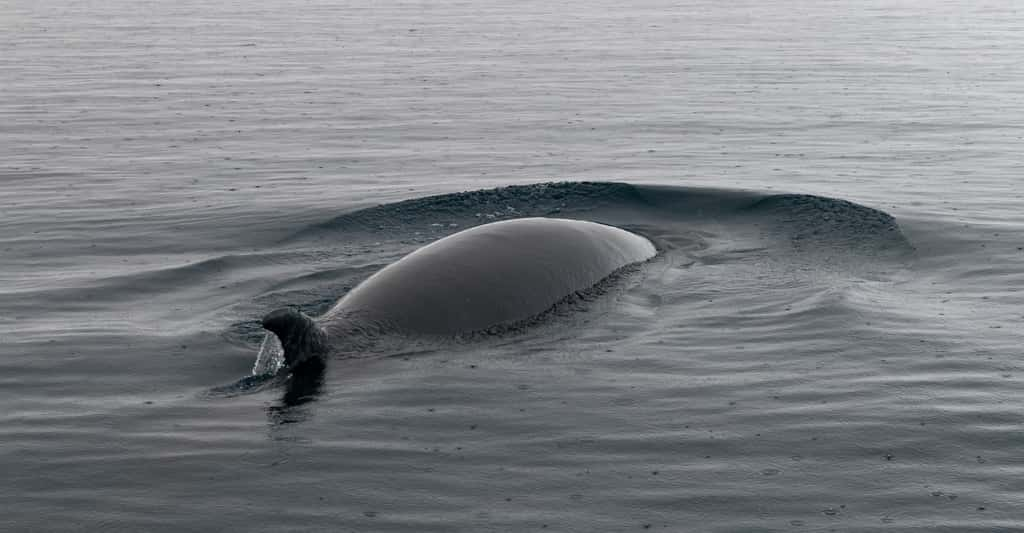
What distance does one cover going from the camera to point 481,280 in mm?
12758

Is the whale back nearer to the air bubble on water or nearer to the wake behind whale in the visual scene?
the wake behind whale

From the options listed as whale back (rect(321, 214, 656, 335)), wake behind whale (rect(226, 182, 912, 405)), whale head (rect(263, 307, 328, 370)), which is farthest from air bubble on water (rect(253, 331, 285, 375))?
whale back (rect(321, 214, 656, 335))

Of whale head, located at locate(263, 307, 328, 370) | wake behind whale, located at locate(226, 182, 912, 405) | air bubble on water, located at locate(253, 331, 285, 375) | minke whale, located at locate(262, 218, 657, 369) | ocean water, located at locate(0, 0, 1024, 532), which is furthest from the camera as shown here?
wake behind whale, located at locate(226, 182, 912, 405)

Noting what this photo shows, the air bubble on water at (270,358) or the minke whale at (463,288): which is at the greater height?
the minke whale at (463,288)

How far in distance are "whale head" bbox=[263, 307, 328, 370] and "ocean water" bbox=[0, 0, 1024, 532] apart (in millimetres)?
304

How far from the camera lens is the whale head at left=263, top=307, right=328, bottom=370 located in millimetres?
10766

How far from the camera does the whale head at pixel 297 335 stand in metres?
10.8

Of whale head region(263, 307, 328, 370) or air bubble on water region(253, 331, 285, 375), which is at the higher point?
whale head region(263, 307, 328, 370)

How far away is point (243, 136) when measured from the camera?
2889cm

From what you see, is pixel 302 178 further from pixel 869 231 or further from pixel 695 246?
pixel 869 231

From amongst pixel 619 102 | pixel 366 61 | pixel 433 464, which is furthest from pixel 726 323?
pixel 366 61

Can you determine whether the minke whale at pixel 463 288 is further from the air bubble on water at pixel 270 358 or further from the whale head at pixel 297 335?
the air bubble on water at pixel 270 358

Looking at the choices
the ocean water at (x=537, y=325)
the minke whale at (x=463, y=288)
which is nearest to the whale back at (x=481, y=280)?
the minke whale at (x=463, y=288)

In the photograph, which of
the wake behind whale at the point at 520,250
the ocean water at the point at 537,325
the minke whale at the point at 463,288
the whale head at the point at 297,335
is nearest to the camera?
the ocean water at the point at 537,325
